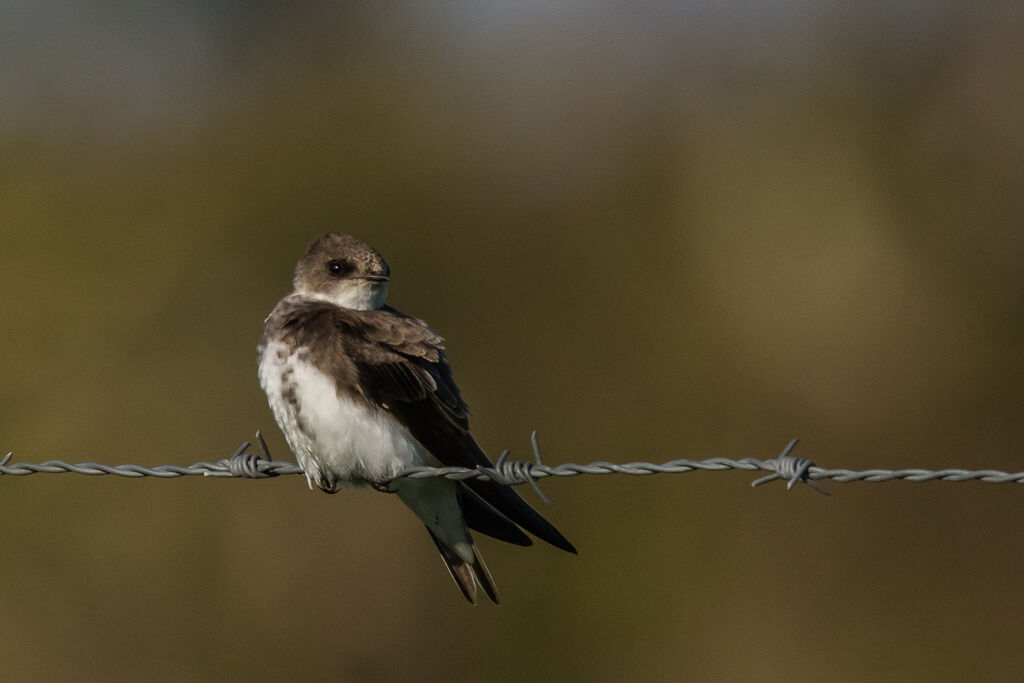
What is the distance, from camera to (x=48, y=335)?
12.7 m

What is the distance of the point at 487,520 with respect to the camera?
6.07 m

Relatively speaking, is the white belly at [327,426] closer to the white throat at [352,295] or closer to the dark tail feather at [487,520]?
the dark tail feather at [487,520]

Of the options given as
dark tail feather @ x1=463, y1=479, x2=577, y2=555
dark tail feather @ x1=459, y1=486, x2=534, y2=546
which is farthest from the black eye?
dark tail feather @ x1=463, y1=479, x2=577, y2=555

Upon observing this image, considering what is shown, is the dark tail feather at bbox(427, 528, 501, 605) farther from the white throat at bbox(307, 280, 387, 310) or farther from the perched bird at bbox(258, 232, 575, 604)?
the white throat at bbox(307, 280, 387, 310)

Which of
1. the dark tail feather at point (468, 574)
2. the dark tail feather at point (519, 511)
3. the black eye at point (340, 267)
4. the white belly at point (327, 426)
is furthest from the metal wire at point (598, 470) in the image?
the black eye at point (340, 267)

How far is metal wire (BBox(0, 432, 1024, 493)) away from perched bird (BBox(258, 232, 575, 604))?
21cm

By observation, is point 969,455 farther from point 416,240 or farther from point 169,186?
point 169,186

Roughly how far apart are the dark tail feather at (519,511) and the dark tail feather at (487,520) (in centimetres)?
10

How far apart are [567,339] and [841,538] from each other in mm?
3139

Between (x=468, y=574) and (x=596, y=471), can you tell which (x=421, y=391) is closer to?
(x=468, y=574)

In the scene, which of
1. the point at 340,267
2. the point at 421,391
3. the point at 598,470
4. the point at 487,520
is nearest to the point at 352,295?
the point at 340,267

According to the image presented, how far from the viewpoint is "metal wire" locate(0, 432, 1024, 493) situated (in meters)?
4.13

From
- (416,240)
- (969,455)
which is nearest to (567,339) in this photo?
(416,240)

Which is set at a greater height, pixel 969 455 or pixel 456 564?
pixel 969 455
